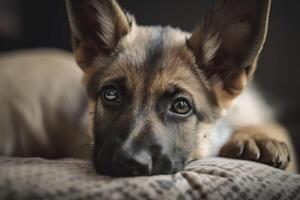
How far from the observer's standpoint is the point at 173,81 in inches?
89.9

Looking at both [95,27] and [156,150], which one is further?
[95,27]

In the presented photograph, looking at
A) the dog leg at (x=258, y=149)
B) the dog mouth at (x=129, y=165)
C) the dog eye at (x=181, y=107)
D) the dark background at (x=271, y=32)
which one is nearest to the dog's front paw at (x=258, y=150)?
the dog leg at (x=258, y=149)

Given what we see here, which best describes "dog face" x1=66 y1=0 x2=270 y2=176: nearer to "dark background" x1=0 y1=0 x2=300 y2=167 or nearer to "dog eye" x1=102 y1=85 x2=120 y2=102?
"dog eye" x1=102 y1=85 x2=120 y2=102

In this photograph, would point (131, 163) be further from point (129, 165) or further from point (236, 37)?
point (236, 37)

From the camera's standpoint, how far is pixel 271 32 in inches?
146

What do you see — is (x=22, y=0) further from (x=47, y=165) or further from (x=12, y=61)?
(x=47, y=165)

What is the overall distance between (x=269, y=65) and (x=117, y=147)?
214 centimetres

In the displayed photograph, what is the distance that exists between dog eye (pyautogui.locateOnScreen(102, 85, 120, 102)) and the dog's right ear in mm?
321

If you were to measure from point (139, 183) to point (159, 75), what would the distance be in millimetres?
634

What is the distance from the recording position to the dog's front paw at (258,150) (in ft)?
7.87

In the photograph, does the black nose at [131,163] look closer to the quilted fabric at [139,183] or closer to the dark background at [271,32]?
the quilted fabric at [139,183]

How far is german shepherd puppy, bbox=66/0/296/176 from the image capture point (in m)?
2.11

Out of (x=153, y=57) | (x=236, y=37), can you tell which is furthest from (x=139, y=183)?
(x=236, y=37)

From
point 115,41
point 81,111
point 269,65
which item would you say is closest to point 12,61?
point 81,111
